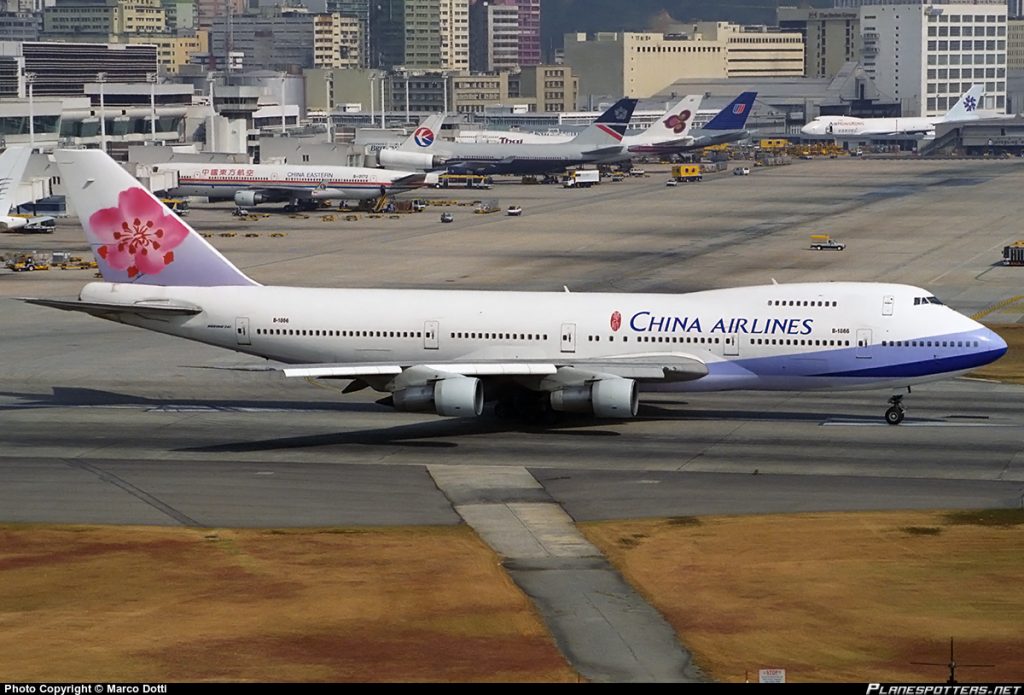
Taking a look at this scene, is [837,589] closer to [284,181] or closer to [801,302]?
[801,302]

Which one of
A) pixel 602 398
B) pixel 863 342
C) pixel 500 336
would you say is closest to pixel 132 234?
pixel 500 336

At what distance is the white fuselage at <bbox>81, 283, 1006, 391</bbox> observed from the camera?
191 ft

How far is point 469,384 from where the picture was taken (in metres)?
55.2

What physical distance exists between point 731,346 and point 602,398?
17.3 feet

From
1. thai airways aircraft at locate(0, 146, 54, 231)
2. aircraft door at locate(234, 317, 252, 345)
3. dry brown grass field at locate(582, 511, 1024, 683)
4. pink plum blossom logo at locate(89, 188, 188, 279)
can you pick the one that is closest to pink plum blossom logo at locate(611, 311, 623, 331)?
aircraft door at locate(234, 317, 252, 345)

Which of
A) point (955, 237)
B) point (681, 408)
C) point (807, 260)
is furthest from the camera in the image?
point (955, 237)

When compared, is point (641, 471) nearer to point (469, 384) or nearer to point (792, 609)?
point (469, 384)

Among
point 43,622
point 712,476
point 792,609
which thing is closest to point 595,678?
point 792,609

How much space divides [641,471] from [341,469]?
30.6 ft

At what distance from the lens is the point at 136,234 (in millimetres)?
63594

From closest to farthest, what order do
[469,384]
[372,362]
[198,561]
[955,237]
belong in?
1. [198,561]
2. [469,384]
3. [372,362]
4. [955,237]

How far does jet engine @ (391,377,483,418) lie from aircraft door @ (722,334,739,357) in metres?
8.84

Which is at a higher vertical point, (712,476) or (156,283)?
(156,283)

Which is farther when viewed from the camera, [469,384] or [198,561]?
[469,384]
